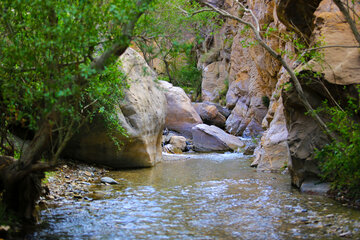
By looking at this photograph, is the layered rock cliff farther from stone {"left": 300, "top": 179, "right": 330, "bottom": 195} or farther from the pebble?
the pebble

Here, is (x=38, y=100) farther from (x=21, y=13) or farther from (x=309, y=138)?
(x=309, y=138)

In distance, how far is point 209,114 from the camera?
2877 centimetres

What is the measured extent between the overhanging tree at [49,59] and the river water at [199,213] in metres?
1.18

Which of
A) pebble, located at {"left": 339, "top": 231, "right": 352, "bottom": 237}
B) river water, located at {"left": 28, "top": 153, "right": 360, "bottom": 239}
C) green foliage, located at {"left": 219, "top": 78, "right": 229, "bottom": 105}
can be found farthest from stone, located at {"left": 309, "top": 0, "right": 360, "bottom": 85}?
green foliage, located at {"left": 219, "top": 78, "right": 229, "bottom": 105}

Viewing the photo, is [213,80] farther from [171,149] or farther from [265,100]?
[171,149]

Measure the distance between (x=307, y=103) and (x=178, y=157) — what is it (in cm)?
1034

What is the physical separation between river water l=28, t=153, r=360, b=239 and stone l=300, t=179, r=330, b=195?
278mm

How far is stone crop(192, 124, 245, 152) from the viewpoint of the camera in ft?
68.0

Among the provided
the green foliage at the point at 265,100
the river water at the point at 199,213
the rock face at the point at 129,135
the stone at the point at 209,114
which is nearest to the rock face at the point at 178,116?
the stone at the point at 209,114

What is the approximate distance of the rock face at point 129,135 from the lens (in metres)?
12.4

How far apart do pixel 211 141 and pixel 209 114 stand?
8069 mm

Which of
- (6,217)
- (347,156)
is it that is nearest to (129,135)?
(6,217)

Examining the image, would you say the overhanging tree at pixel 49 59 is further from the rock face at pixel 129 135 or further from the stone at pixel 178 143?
the stone at pixel 178 143

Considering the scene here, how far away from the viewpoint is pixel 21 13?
5.54m
